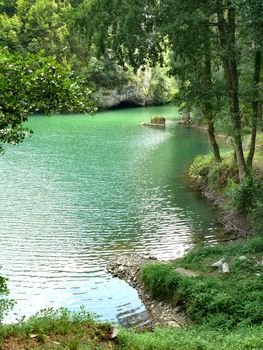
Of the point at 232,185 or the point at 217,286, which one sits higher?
the point at 232,185

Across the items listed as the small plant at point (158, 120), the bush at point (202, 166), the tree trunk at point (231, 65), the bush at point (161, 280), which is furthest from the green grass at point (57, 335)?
the small plant at point (158, 120)

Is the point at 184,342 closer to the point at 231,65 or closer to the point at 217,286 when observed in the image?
the point at 217,286

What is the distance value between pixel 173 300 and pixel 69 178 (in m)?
19.9

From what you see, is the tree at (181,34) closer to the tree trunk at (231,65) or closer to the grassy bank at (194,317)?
the tree trunk at (231,65)

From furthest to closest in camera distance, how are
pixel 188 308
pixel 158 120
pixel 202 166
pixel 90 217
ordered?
pixel 158 120 → pixel 202 166 → pixel 90 217 → pixel 188 308

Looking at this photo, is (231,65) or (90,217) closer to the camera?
(231,65)

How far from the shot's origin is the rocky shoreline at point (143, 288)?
13109 mm

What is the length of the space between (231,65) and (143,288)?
1052 centimetres

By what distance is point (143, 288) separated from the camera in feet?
51.1

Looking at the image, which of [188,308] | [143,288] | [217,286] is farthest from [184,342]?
[143,288]

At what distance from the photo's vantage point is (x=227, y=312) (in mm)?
11883

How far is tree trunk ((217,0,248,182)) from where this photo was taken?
61.4 feet

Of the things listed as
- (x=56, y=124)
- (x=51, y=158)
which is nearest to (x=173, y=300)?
(x=51, y=158)

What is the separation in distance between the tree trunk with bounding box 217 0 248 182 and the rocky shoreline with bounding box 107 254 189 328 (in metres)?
6.58
